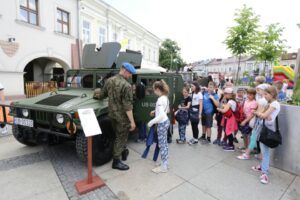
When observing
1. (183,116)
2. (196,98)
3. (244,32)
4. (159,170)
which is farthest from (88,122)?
(244,32)

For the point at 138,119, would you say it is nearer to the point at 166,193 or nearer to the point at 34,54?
the point at 166,193

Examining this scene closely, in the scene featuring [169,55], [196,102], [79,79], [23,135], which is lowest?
[23,135]

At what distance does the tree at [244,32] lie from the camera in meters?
9.26

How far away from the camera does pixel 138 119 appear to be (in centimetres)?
414

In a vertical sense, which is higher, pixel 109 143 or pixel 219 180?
pixel 109 143

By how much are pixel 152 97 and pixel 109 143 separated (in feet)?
4.28

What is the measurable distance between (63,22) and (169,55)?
102 ft

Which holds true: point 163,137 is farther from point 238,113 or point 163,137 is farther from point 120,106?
point 238,113

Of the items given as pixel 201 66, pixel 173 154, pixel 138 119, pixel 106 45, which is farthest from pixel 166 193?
pixel 201 66

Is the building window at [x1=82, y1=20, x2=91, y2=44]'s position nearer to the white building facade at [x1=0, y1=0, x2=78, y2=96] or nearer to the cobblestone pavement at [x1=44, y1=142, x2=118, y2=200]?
the white building facade at [x1=0, y1=0, x2=78, y2=96]

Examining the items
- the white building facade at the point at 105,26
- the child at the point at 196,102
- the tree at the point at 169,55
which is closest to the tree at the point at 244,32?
the white building facade at the point at 105,26

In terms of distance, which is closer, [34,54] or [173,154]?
[173,154]

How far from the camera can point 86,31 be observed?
14.6 meters

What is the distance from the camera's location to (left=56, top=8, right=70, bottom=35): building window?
1160 cm
